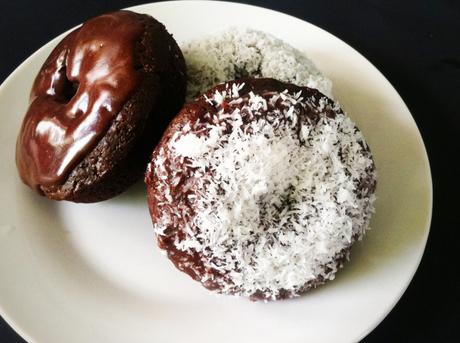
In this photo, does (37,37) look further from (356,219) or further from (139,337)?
(356,219)

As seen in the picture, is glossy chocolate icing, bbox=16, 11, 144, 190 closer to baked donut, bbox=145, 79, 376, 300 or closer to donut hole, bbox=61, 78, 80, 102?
donut hole, bbox=61, 78, 80, 102

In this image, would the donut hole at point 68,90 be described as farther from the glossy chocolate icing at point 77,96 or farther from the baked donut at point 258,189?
the baked donut at point 258,189

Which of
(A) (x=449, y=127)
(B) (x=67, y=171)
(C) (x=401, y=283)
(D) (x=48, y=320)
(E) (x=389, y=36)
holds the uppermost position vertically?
(E) (x=389, y=36)

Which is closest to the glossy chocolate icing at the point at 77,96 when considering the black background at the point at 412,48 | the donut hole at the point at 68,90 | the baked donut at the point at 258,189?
the donut hole at the point at 68,90

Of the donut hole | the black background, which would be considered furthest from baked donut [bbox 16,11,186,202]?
the black background

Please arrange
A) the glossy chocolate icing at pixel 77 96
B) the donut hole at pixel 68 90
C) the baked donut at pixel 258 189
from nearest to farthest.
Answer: the baked donut at pixel 258 189
the glossy chocolate icing at pixel 77 96
the donut hole at pixel 68 90

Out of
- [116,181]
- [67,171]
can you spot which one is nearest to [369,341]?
[116,181]
